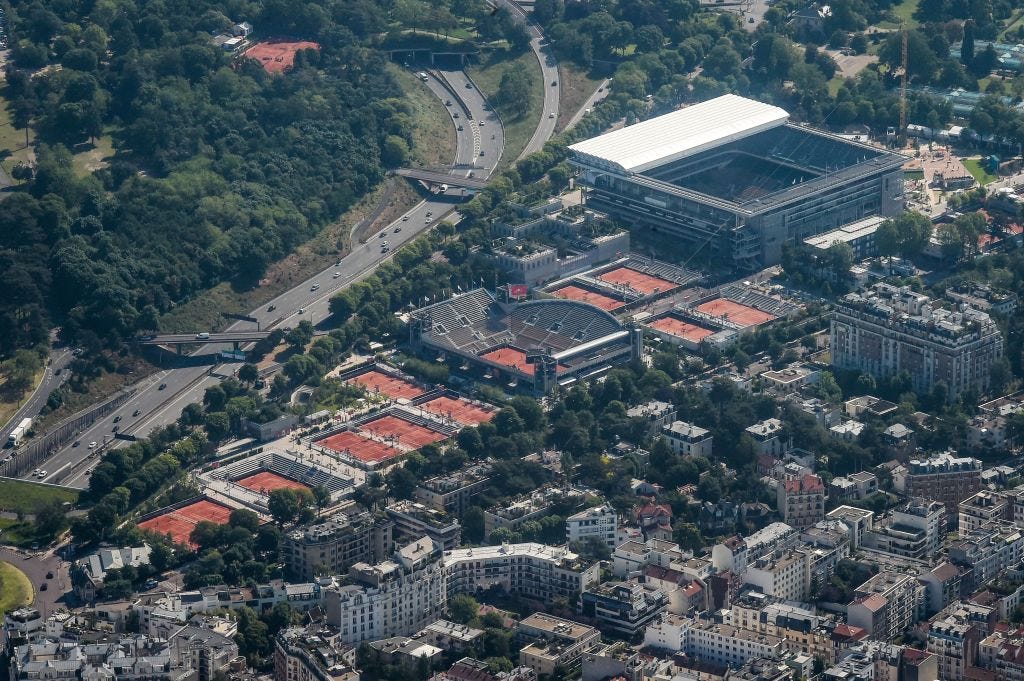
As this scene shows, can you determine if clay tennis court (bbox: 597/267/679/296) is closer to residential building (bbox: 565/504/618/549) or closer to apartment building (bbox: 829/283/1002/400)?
apartment building (bbox: 829/283/1002/400)

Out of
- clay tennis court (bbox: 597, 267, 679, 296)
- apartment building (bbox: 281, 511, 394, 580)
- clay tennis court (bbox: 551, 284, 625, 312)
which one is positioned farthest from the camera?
clay tennis court (bbox: 597, 267, 679, 296)

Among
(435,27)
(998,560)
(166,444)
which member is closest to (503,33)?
(435,27)

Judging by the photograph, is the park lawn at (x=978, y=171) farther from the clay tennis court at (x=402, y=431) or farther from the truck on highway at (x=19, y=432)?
the truck on highway at (x=19, y=432)

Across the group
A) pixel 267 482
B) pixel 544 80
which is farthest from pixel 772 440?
pixel 544 80

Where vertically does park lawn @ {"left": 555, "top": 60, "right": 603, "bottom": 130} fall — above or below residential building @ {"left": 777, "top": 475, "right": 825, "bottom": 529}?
below

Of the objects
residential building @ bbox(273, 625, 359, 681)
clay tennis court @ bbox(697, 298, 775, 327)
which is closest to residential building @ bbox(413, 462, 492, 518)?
residential building @ bbox(273, 625, 359, 681)

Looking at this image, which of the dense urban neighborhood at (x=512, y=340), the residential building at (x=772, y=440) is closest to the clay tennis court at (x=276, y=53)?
the dense urban neighborhood at (x=512, y=340)

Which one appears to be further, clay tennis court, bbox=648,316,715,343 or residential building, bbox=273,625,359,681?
clay tennis court, bbox=648,316,715,343
